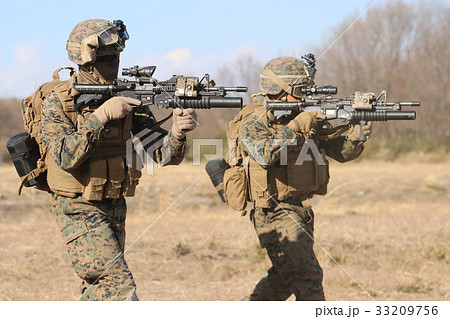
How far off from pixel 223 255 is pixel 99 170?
3944 mm

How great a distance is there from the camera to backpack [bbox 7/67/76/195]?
4.43m

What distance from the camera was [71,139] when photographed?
406 centimetres

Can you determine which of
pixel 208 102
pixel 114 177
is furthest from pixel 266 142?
pixel 114 177

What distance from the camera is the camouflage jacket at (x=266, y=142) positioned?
16.7ft

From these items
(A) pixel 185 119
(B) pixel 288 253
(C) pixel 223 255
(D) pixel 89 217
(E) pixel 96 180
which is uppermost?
(A) pixel 185 119

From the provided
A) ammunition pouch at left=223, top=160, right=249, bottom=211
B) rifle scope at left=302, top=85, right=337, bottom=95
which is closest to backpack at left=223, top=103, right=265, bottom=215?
ammunition pouch at left=223, top=160, right=249, bottom=211

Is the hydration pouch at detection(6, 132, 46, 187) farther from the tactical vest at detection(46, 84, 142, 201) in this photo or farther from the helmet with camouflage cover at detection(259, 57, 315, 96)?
the helmet with camouflage cover at detection(259, 57, 315, 96)

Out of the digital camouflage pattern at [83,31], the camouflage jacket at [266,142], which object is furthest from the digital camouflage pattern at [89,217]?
the camouflage jacket at [266,142]

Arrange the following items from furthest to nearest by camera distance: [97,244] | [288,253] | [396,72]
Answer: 1. [396,72]
2. [288,253]
3. [97,244]

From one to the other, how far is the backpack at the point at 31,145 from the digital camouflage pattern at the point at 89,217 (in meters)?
0.15

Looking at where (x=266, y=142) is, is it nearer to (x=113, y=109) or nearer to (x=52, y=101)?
(x=113, y=109)

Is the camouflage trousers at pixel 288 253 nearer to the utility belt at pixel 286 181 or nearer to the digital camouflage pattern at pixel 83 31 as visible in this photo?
the utility belt at pixel 286 181

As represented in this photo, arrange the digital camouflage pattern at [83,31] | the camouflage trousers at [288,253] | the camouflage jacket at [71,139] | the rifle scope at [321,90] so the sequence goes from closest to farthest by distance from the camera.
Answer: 1. the camouflage jacket at [71,139]
2. the digital camouflage pattern at [83,31]
3. the camouflage trousers at [288,253]
4. the rifle scope at [321,90]
